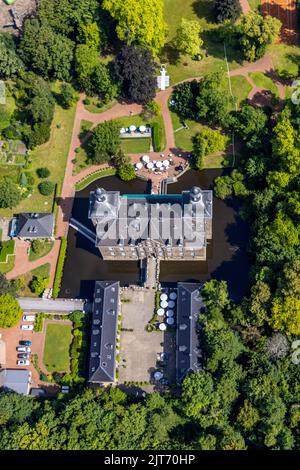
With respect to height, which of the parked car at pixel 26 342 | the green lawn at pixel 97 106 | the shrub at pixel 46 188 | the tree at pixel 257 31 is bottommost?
the parked car at pixel 26 342

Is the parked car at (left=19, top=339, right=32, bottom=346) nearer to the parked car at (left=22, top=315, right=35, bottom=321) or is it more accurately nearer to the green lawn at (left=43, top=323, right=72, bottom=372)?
the green lawn at (left=43, top=323, right=72, bottom=372)

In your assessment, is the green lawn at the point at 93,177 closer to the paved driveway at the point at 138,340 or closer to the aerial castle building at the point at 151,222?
the aerial castle building at the point at 151,222

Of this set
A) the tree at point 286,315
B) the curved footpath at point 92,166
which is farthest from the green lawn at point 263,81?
the tree at point 286,315

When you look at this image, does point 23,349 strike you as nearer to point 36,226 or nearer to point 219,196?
point 36,226

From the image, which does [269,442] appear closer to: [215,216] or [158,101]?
[215,216]

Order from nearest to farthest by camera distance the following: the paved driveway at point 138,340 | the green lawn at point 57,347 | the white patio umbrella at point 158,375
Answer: the white patio umbrella at point 158,375 < the paved driveway at point 138,340 < the green lawn at point 57,347
